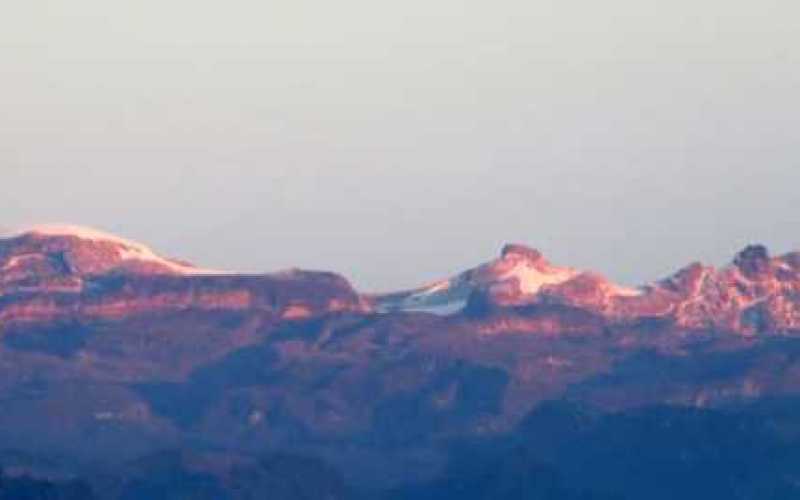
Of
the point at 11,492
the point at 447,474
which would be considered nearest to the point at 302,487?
the point at 447,474

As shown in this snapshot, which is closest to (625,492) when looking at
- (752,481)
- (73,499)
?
(752,481)

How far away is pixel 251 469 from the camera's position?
7362 inches

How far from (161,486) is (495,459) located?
30.9 m

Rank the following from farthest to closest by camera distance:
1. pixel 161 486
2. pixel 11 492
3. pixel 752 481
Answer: pixel 752 481, pixel 161 486, pixel 11 492

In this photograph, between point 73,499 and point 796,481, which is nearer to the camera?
point 73,499

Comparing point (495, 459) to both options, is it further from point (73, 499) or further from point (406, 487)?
point (73, 499)

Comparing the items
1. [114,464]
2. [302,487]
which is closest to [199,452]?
[114,464]

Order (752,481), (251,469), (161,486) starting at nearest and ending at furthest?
(161,486), (251,469), (752,481)

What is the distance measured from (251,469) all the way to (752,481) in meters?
30.2

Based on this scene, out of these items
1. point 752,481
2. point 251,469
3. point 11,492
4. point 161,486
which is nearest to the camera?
point 11,492

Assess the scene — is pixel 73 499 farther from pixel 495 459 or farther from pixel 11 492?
pixel 495 459

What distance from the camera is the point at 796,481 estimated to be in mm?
196250

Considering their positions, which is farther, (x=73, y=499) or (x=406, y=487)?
(x=406, y=487)

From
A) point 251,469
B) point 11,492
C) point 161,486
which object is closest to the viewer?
point 11,492
